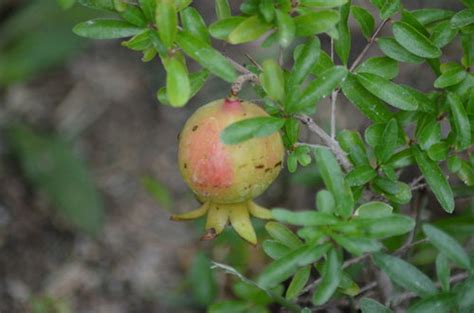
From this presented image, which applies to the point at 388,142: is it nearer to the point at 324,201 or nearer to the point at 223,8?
the point at 324,201

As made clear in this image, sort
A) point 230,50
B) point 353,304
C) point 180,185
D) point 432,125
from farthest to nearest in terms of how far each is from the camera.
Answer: point 230,50, point 180,185, point 353,304, point 432,125

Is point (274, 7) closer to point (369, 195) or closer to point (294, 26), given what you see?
point (294, 26)

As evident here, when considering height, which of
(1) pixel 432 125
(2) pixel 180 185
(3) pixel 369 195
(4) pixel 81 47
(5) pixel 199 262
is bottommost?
(2) pixel 180 185

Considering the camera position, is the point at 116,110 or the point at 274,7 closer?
the point at 274,7

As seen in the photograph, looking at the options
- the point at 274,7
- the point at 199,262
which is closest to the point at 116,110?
the point at 199,262

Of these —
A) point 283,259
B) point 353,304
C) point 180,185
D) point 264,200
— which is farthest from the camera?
point 180,185

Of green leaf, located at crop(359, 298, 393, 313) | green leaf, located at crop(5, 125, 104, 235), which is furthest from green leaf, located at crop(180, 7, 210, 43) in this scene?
green leaf, located at crop(5, 125, 104, 235)

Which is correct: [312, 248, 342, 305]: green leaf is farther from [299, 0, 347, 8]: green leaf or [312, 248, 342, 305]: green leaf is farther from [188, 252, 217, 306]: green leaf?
[188, 252, 217, 306]: green leaf

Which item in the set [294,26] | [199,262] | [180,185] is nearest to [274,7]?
[294,26]

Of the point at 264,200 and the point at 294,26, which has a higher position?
the point at 294,26
